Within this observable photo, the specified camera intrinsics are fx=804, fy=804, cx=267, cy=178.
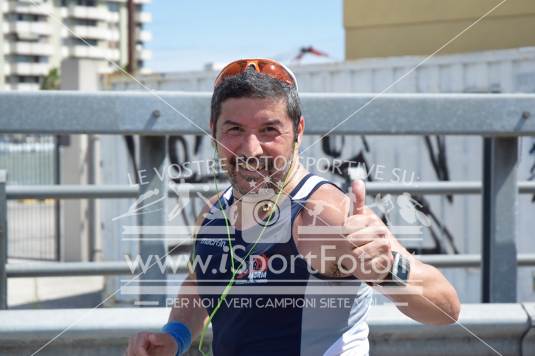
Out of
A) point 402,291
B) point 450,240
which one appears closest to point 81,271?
point 402,291

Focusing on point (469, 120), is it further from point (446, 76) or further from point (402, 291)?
point (446, 76)

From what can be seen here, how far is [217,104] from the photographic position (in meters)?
2.54

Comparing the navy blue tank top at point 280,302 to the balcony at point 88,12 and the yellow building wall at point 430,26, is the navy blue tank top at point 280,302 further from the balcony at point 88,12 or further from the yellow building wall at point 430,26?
the balcony at point 88,12

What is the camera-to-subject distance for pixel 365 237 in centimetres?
203

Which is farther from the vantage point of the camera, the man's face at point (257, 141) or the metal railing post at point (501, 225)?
the metal railing post at point (501, 225)

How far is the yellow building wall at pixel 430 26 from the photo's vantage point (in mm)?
8117

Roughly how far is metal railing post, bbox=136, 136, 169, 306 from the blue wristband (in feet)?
1.16

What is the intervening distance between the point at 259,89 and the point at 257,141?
159 mm

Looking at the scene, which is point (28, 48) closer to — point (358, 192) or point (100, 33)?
point (100, 33)

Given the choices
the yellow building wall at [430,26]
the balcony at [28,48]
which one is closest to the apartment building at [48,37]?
the balcony at [28,48]

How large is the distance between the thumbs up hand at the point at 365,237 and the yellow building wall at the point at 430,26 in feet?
18.1

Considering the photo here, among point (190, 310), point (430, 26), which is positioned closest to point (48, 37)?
point (430, 26)

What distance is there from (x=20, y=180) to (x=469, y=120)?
20973 millimetres

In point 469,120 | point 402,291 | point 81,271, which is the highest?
point 469,120
